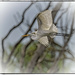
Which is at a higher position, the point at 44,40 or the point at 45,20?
the point at 45,20

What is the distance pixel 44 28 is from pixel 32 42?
16cm

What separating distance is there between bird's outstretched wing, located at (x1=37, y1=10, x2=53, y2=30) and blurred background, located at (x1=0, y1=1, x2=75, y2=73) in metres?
0.05

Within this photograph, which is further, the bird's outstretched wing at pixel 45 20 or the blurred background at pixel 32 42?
the blurred background at pixel 32 42

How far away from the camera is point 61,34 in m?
1.54

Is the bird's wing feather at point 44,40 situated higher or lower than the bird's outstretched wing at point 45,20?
lower

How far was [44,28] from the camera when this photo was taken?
147cm

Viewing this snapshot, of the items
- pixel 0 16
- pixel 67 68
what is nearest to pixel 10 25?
pixel 0 16

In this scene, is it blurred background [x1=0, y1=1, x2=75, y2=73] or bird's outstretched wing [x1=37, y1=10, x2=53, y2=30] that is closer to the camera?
bird's outstretched wing [x1=37, y1=10, x2=53, y2=30]

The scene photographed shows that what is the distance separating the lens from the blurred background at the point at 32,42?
154 centimetres

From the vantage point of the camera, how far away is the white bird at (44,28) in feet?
4.73

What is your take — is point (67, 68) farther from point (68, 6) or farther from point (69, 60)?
point (68, 6)

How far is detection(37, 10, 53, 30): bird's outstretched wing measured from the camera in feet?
4.69

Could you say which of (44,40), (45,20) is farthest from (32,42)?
(45,20)

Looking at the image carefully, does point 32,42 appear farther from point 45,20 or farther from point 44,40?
point 45,20
